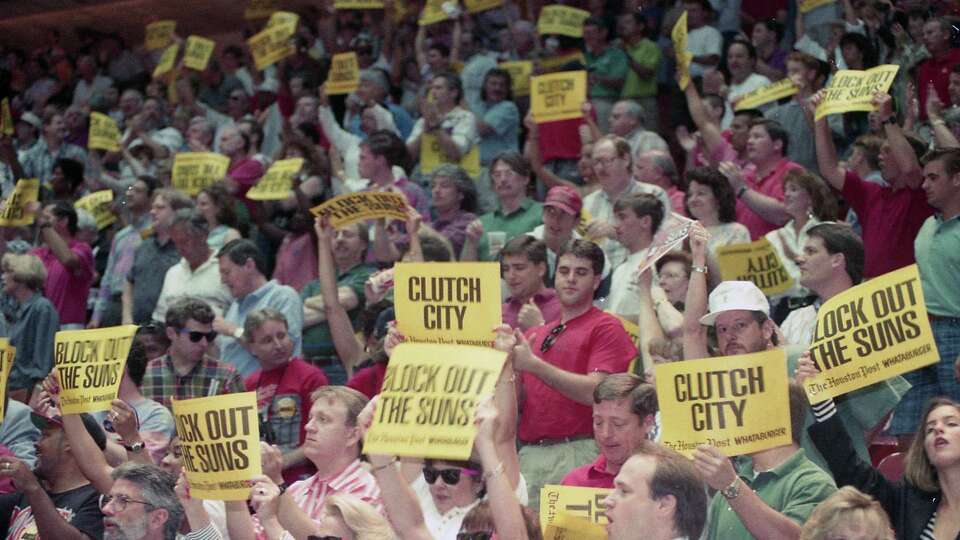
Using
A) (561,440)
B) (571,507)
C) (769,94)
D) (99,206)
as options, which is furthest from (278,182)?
(571,507)

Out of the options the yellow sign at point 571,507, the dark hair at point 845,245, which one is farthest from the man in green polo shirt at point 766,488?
the dark hair at point 845,245

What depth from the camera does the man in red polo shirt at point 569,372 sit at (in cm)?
647

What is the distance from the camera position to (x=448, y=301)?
5.89 metres

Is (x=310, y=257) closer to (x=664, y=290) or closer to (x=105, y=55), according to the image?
(x=664, y=290)

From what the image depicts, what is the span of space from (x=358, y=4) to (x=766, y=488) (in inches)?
399

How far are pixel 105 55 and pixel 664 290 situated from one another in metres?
11.4

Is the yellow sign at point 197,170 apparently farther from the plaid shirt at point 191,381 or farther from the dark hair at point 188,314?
the plaid shirt at point 191,381

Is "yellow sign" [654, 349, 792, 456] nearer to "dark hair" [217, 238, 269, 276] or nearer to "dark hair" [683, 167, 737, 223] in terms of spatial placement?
"dark hair" [683, 167, 737, 223]

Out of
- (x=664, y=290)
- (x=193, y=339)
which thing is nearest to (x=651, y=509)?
(x=664, y=290)

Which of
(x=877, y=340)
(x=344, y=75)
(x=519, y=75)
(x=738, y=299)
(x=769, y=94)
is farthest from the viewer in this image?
(x=519, y=75)

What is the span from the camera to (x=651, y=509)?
192 inches

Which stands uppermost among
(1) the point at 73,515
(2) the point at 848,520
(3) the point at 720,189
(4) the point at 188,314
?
(3) the point at 720,189

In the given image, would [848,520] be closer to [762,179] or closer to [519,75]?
[762,179]

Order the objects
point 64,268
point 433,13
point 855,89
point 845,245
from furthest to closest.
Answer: point 433,13 → point 64,268 → point 855,89 → point 845,245
